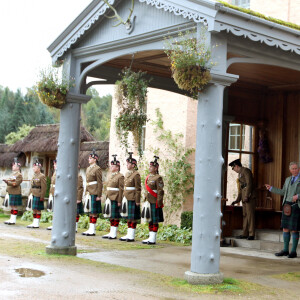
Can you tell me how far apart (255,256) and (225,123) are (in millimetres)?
2917

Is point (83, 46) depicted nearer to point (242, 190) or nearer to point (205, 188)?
point (205, 188)

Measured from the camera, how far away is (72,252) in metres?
9.08

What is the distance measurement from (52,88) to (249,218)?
16.5 feet

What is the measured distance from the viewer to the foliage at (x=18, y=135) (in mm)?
31773

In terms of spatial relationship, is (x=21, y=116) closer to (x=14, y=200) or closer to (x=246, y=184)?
(x=14, y=200)

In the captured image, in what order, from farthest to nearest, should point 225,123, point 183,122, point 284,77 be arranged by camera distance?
point 183,122 → point 225,123 → point 284,77

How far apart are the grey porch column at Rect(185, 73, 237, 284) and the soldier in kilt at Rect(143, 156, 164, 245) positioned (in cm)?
474

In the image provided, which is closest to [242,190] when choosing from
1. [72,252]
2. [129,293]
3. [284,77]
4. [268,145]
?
[268,145]

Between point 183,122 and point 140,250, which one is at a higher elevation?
point 183,122

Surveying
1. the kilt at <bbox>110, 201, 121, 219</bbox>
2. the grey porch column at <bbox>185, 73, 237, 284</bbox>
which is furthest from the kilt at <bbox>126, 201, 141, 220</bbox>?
the grey porch column at <bbox>185, 73, 237, 284</bbox>

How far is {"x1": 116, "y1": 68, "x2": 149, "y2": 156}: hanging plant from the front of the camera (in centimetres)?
843

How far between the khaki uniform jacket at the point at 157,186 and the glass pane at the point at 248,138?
2237 millimetres

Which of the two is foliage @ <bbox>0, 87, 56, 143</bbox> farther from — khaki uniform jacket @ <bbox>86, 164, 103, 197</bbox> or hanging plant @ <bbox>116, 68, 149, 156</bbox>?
hanging plant @ <bbox>116, 68, 149, 156</bbox>

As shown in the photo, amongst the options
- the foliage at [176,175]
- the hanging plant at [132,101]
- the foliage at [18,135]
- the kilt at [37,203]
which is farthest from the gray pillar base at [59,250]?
the foliage at [18,135]
